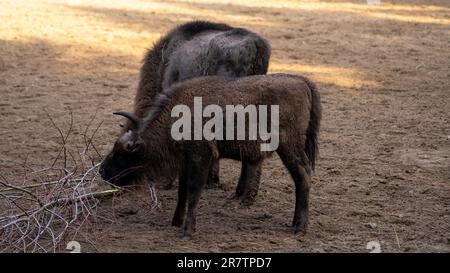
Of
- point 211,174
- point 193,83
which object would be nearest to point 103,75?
point 211,174

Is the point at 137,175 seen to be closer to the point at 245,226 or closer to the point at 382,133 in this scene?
the point at 245,226

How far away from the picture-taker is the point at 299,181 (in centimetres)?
580

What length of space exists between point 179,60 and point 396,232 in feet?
9.09

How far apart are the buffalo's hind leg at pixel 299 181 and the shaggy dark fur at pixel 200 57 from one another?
1051mm

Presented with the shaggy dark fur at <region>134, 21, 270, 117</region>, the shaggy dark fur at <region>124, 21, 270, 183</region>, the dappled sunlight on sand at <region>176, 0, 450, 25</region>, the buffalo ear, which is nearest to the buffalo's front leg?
the buffalo ear

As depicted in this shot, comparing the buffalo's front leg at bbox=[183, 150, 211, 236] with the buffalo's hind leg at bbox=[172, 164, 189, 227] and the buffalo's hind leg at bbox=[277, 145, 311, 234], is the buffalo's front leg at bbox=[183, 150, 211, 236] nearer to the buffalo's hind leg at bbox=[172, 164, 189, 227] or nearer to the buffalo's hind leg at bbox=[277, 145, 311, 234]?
the buffalo's hind leg at bbox=[172, 164, 189, 227]

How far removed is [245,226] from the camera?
5.96m

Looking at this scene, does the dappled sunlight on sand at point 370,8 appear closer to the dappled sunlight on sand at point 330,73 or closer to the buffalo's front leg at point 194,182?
A: the dappled sunlight on sand at point 330,73

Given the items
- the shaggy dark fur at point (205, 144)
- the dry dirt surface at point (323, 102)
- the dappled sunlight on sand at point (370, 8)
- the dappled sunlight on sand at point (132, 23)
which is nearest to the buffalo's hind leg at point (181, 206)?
the shaggy dark fur at point (205, 144)

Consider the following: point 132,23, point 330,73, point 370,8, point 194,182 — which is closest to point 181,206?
point 194,182

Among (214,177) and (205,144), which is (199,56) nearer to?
(214,177)

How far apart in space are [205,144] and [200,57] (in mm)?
1608

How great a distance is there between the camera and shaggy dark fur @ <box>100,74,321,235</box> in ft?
18.6
